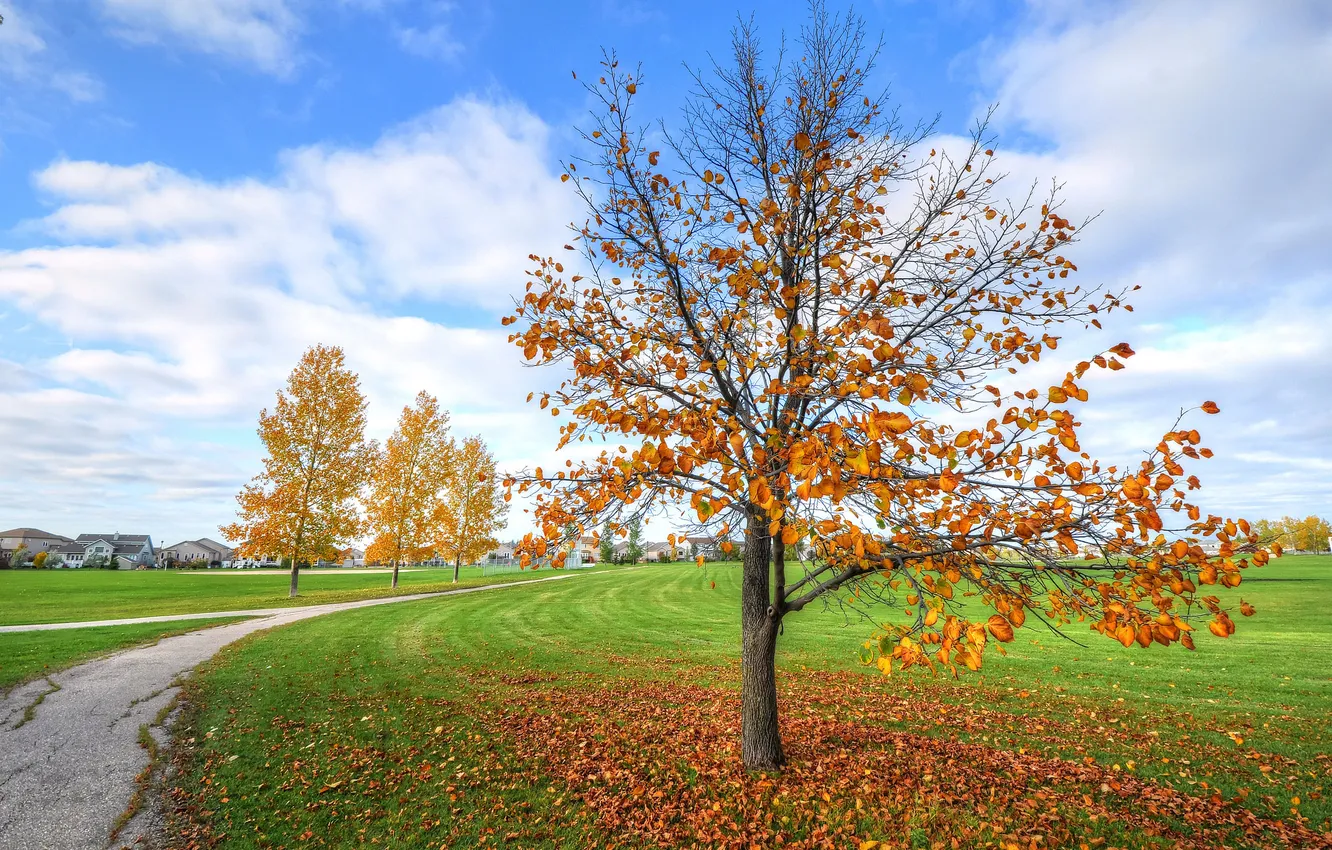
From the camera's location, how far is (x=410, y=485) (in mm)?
30234

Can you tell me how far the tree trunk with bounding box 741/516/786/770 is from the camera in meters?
6.22

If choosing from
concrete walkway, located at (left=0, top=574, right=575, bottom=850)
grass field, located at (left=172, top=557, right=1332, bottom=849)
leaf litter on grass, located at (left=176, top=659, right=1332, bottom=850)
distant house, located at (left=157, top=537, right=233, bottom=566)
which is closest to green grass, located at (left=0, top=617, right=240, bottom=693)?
concrete walkway, located at (left=0, top=574, right=575, bottom=850)

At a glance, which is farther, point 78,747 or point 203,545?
point 203,545

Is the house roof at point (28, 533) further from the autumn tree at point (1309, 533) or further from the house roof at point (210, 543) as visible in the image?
the autumn tree at point (1309, 533)

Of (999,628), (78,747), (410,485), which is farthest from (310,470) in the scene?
(999,628)

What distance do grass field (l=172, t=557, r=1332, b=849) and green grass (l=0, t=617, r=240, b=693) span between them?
311cm

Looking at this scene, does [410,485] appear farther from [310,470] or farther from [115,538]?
[115,538]

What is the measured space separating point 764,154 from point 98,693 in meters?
13.4

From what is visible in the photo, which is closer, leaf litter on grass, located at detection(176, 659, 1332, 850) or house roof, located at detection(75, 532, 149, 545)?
leaf litter on grass, located at detection(176, 659, 1332, 850)

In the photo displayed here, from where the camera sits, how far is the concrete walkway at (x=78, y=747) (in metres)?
5.38

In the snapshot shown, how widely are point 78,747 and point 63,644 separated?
956cm

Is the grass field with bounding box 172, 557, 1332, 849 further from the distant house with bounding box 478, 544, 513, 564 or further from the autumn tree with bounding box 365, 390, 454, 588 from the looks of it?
the distant house with bounding box 478, 544, 513, 564

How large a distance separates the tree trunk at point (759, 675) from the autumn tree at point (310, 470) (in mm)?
25274

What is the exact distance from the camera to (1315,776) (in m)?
6.14
